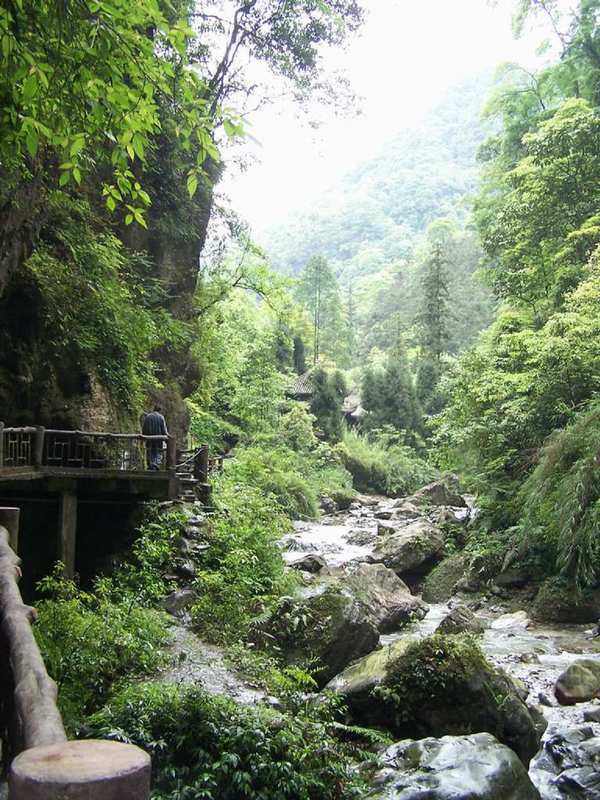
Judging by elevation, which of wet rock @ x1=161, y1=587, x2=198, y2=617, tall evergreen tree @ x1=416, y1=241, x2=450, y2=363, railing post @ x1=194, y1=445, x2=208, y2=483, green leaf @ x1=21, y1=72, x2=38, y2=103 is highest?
tall evergreen tree @ x1=416, y1=241, x2=450, y2=363

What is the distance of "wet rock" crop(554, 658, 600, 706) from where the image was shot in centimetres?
861

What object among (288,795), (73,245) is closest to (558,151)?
(73,245)

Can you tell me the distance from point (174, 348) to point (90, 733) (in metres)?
13.5

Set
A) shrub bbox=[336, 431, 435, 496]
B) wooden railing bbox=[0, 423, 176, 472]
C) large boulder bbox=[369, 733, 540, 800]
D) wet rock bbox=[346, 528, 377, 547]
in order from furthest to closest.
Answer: shrub bbox=[336, 431, 435, 496] < wet rock bbox=[346, 528, 377, 547] < wooden railing bbox=[0, 423, 176, 472] < large boulder bbox=[369, 733, 540, 800]

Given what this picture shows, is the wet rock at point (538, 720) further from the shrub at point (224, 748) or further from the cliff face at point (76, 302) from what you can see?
the cliff face at point (76, 302)

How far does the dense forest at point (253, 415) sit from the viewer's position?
541 cm

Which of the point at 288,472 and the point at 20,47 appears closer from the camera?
the point at 20,47

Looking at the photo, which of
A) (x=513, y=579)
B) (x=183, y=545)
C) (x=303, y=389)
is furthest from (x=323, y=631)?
(x=303, y=389)

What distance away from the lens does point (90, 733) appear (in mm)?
5594

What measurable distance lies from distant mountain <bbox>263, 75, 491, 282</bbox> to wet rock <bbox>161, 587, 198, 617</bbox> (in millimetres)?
88370

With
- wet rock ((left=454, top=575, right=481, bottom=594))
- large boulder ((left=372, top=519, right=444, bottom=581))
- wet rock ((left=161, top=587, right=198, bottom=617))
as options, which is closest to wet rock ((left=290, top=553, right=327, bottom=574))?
large boulder ((left=372, top=519, right=444, bottom=581))

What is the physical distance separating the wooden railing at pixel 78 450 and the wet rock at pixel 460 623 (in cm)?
563

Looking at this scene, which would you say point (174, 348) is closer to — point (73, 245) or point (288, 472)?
point (73, 245)

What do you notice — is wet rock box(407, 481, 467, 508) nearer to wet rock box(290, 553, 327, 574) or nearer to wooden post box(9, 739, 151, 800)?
wet rock box(290, 553, 327, 574)
